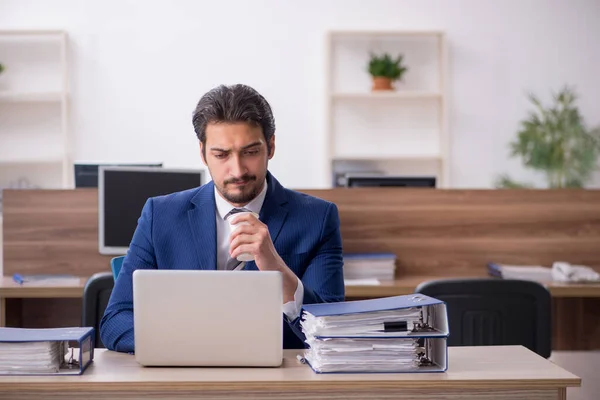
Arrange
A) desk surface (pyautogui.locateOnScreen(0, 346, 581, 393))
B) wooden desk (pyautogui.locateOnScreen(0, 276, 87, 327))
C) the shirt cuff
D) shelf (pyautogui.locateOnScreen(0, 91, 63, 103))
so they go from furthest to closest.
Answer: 1. shelf (pyautogui.locateOnScreen(0, 91, 63, 103))
2. wooden desk (pyautogui.locateOnScreen(0, 276, 87, 327))
3. the shirt cuff
4. desk surface (pyautogui.locateOnScreen(0, 346, 581, 393))

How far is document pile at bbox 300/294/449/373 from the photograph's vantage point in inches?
61.7

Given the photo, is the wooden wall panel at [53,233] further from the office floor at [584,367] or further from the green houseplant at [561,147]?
the green houseplant at [561,147]

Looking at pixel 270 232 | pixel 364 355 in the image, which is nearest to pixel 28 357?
pixel 364 355

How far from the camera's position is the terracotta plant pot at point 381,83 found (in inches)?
244

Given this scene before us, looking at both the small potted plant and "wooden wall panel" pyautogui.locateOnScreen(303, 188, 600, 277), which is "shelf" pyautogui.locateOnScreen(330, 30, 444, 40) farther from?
"wooden wall panel" pyautogui.locateOnScreen(303, 188, 600, 277)

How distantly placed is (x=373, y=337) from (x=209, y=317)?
1.04ft

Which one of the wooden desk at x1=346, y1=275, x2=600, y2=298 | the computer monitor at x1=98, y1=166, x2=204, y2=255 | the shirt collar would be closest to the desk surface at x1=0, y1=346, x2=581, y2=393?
the shirt collar

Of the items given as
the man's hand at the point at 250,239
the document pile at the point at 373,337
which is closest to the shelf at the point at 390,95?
the man's hand at the point at 250,239

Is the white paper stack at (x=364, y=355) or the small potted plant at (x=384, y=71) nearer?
the white paper stack at (x=364, y=355)

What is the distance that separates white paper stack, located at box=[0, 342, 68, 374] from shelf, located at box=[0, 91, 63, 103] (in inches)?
191

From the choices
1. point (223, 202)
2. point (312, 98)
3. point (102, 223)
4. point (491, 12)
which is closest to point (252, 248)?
point (223, 202)

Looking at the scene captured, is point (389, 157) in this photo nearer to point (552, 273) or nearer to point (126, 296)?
point (552, 273)

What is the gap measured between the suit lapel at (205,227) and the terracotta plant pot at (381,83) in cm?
420

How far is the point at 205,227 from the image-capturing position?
211cm
